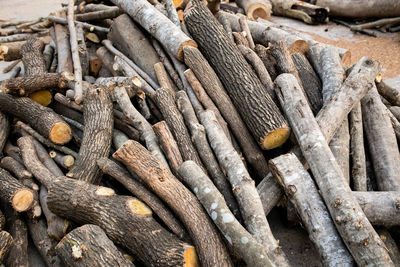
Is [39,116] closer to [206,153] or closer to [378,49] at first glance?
[206,153]

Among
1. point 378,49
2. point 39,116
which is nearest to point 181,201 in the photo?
point 39,116

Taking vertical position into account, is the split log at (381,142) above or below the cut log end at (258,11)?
below

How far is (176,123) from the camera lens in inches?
165

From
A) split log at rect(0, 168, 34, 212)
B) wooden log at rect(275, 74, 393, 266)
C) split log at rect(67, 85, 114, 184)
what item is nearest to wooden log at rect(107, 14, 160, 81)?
split log at rect(67, 85, 114, 184)

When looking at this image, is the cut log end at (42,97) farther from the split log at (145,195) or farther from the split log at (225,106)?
the split log at (225,106)

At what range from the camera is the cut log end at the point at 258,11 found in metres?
9.34

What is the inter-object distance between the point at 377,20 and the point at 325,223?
796 cm

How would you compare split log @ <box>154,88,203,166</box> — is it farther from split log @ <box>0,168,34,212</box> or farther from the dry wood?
split log @ <box>0,168,34,212</box>

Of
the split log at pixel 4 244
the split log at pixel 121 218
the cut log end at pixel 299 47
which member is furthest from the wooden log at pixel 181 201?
the cut log end at pixel 299 47

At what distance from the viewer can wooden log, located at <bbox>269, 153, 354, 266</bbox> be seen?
304 centimetres

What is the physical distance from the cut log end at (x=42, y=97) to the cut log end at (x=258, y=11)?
607 centimetres

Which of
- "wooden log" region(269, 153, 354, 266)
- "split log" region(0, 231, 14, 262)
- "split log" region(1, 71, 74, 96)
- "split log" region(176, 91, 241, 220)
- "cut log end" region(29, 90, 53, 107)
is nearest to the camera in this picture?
"wooden log" region(269, 153, 354, 266)

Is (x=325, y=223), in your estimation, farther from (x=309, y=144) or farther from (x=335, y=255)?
(x=309, y=144)

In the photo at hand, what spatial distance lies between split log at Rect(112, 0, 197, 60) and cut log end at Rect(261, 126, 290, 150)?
197 centimetres
